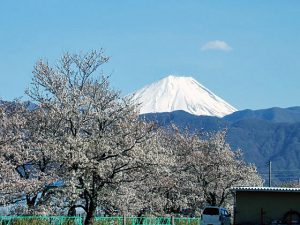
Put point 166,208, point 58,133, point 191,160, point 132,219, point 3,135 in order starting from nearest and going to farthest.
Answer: point 3,135, point 58,133, point 132,219, point 166,208, point 191,160

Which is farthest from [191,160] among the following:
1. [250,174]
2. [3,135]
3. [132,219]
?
[3,135]

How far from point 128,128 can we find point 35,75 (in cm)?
554

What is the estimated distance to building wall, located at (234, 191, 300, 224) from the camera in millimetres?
34031

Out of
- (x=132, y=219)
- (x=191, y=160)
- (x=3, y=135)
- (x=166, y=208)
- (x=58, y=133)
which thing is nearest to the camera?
(x=3, y=135)

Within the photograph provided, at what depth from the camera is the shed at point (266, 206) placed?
3375 centimetres

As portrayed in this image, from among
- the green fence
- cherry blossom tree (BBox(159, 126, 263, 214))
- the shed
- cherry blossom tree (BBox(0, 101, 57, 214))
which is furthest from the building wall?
cherry blossom tree (BBox(0, 101, 57, 214))

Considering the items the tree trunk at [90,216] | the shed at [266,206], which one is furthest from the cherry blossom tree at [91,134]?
the shed at [266,206]

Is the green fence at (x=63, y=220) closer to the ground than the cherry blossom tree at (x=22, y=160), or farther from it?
closer to the ground

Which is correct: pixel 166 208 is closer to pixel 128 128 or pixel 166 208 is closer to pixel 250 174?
pixel 250 174

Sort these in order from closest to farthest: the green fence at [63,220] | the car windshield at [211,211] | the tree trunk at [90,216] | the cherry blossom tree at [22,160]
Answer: the green fence at [63,220], the cherry blossom tree at [22,160], the tree trunk at [90,216], the car windshield at [211,211]

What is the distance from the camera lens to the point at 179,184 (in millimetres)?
43406

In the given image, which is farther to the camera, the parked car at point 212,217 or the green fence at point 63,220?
the parked car at point 212,217

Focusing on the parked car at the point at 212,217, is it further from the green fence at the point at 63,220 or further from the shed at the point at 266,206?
the green fence at the point at 63,220

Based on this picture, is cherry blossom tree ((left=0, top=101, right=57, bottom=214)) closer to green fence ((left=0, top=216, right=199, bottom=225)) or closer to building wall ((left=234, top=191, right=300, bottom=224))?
green fence ((left=0, top=216, right=199, bottom=225))
